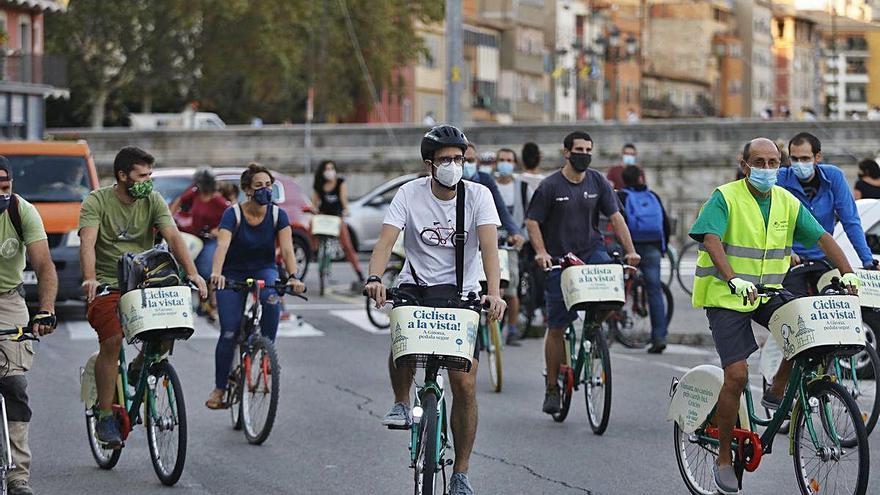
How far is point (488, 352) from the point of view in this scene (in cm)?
1512

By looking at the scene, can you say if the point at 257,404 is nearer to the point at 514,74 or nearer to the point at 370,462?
the point at 370,462

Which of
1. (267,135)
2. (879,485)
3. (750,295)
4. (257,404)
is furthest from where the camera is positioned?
(267,135)

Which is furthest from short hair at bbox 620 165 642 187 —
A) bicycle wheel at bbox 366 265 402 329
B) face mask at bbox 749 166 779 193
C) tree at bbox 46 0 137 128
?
tree at bbox 46 0 137 128

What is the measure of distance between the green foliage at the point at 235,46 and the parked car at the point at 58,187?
151 feet

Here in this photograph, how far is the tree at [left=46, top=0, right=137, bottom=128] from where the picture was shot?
70.8 metres

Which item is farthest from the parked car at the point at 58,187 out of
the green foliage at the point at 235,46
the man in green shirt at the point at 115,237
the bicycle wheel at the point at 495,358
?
the green foliage at the point at 235,46

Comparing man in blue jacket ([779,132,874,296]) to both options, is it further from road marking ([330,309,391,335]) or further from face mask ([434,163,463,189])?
road marking ([330,309,391,335])

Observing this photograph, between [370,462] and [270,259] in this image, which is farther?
[270,259]

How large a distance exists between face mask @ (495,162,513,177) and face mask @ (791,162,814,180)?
6791 millimetres

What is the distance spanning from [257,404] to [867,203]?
19.2 feet

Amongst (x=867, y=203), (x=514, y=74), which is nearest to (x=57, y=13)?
(x=514, y=74)

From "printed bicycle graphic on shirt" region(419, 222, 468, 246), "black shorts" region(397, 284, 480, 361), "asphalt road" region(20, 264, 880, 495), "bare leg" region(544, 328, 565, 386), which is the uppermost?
"printed bicycle graphic on shirt" region(419, 222, 468, 246)

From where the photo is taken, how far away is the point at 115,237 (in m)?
10.8

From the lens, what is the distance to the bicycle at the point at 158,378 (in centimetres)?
1026
